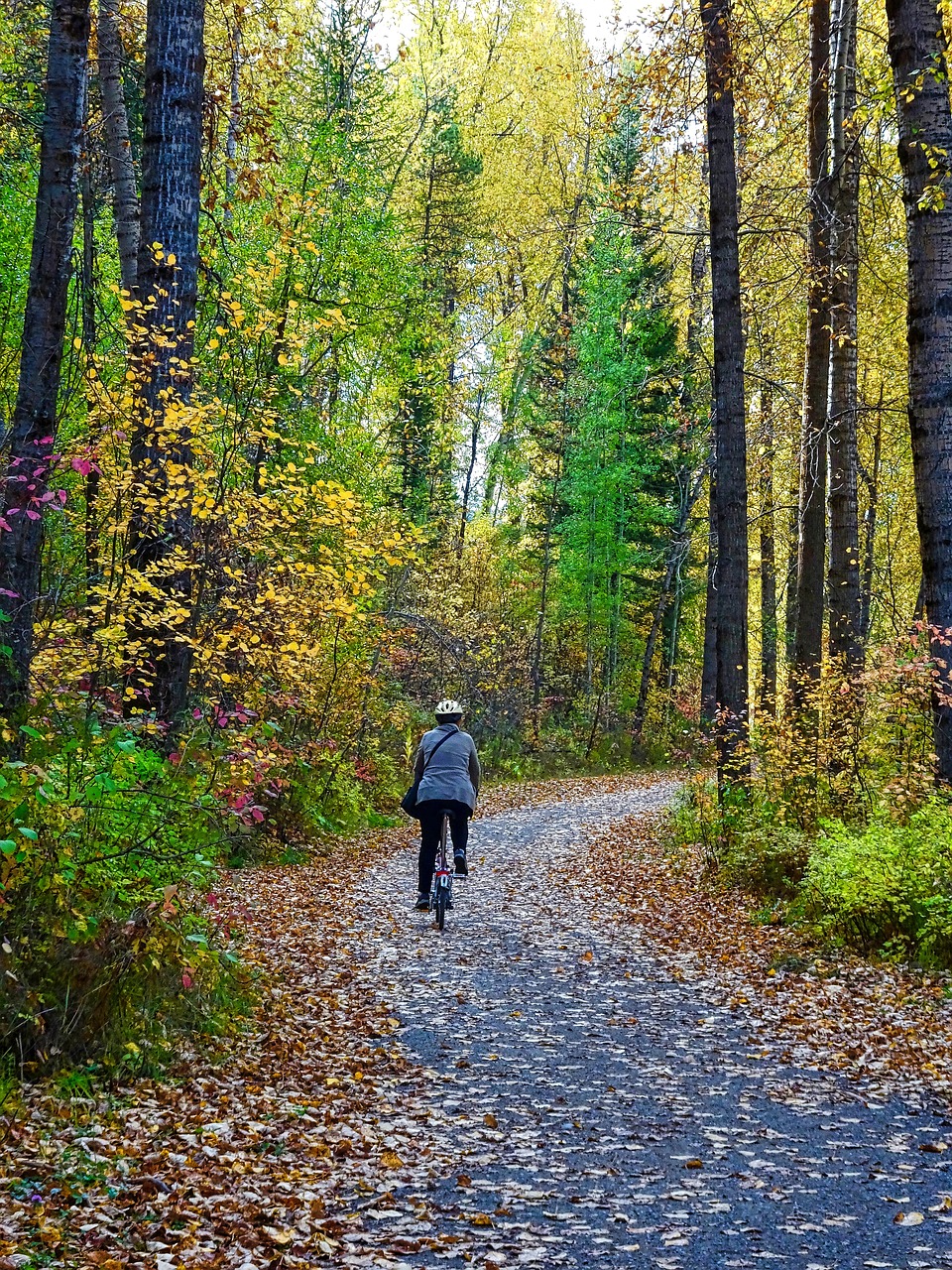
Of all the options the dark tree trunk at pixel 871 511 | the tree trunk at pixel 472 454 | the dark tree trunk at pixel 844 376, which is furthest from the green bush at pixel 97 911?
the tree trunk at pixel 472 454

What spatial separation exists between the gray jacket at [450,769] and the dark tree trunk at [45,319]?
453 cm

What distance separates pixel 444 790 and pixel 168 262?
5.54 meters

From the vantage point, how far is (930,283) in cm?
854

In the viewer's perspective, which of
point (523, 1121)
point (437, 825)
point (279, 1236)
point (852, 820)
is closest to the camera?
point (279, 1236)

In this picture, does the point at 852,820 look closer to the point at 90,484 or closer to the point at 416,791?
the point at 416,791

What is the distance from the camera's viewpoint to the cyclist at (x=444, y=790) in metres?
10.5

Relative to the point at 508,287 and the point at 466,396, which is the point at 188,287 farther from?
the point at 508,287

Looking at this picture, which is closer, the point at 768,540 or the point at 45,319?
the point at 45,319

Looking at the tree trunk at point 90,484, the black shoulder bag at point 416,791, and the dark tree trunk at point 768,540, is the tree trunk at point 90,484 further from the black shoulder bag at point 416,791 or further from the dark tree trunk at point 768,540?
the dark tree trunk at point 768,540

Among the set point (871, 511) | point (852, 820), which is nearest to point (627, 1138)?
point (852, 820)

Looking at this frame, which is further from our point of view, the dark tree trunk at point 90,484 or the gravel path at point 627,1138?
the dark tree trunk at point 90,484

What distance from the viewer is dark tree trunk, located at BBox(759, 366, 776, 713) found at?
18188 millimetres

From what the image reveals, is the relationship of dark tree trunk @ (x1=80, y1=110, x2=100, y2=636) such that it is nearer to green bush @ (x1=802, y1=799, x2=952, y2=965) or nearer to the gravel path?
the gravel path

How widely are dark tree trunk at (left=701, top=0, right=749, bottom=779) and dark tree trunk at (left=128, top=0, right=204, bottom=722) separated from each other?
726cm
